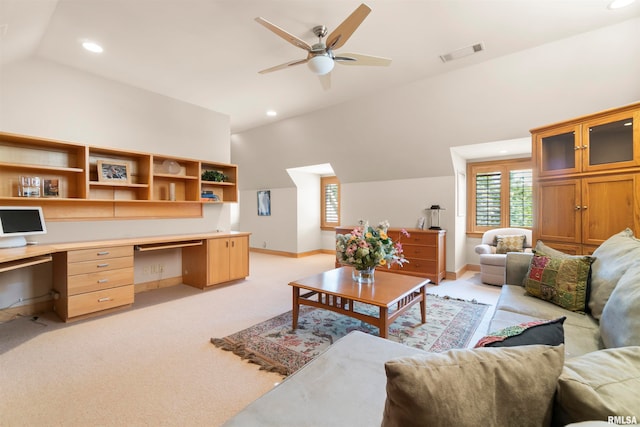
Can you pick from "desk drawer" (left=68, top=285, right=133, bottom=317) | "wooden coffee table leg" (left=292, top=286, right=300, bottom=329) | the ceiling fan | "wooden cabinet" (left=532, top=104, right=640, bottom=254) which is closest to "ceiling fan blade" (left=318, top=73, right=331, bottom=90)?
the ceiling fan

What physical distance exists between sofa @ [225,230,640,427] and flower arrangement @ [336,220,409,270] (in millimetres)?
1218

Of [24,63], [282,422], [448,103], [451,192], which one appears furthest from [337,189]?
[282,422]

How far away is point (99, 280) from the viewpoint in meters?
3.15

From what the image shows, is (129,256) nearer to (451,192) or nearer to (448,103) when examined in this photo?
(448,103)

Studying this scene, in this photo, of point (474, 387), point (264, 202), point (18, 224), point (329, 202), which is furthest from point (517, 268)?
point (264, 202)

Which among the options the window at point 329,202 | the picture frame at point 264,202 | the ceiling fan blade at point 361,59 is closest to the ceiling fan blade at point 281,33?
the ceiling fan blade at point 361,59

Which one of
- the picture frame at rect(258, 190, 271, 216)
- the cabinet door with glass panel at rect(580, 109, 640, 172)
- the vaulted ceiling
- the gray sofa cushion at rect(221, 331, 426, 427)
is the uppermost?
the vaulted ceiling

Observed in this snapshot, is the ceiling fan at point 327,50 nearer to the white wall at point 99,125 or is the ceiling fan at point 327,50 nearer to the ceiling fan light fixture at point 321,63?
the ceiling fan light fixture at point 321,63

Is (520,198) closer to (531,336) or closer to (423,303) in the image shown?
(423,303)

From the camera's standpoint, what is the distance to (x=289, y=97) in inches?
174

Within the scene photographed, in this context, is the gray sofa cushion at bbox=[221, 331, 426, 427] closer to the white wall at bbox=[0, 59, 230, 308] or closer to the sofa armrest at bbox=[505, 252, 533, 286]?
the sofa armrest at bbox=[505, 252, 533, 286]

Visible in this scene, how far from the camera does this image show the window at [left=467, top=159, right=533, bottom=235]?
5098 mm

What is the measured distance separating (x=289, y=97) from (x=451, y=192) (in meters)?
3.24

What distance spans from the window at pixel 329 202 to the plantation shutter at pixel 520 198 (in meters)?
3.85
